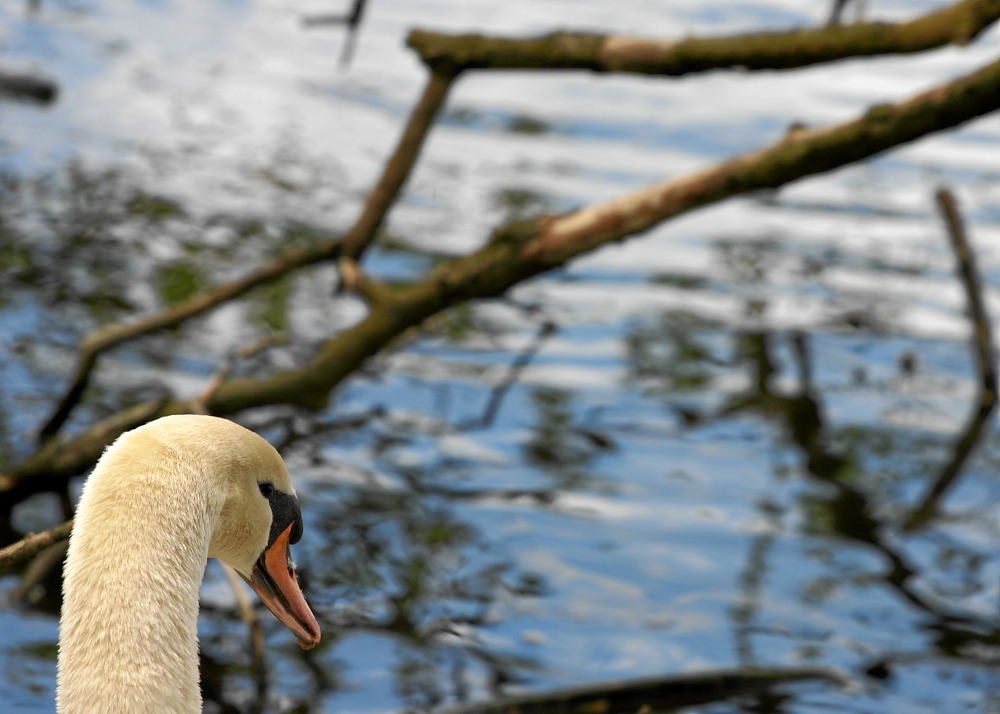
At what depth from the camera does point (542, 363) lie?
7.27 m

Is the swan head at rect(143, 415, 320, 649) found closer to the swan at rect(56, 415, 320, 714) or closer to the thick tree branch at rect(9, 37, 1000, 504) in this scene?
the swan at rect(56, 415, 320, 714)

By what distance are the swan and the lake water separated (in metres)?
2.11

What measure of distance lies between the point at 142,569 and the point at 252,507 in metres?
0.37

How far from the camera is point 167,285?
7387 millimetres

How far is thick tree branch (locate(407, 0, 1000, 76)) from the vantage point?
4570 millimetres

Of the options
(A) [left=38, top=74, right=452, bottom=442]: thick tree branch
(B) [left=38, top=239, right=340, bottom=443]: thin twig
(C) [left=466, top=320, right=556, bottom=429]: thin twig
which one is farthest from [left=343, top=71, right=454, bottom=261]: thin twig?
(C) [left=466, top=320, right=556, bottom=429]: thin twig

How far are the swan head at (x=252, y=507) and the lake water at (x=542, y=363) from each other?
5.33ft

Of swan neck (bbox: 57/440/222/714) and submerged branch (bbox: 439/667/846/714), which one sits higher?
swan neck (bbox: 57/440/222/714)

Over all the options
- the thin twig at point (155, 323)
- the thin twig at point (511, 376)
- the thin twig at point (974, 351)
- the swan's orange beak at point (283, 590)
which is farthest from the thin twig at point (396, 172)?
the swan's orange beak at point (283, 590)

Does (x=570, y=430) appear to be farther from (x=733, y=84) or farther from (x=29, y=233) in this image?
(x=733, y=84)

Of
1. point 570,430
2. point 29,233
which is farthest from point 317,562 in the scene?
point 29,233

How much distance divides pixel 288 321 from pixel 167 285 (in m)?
0.71

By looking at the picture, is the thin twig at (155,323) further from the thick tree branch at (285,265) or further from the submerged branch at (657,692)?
the submerged branch at (657,692)

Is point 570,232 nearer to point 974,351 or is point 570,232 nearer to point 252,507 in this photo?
point 252,507
